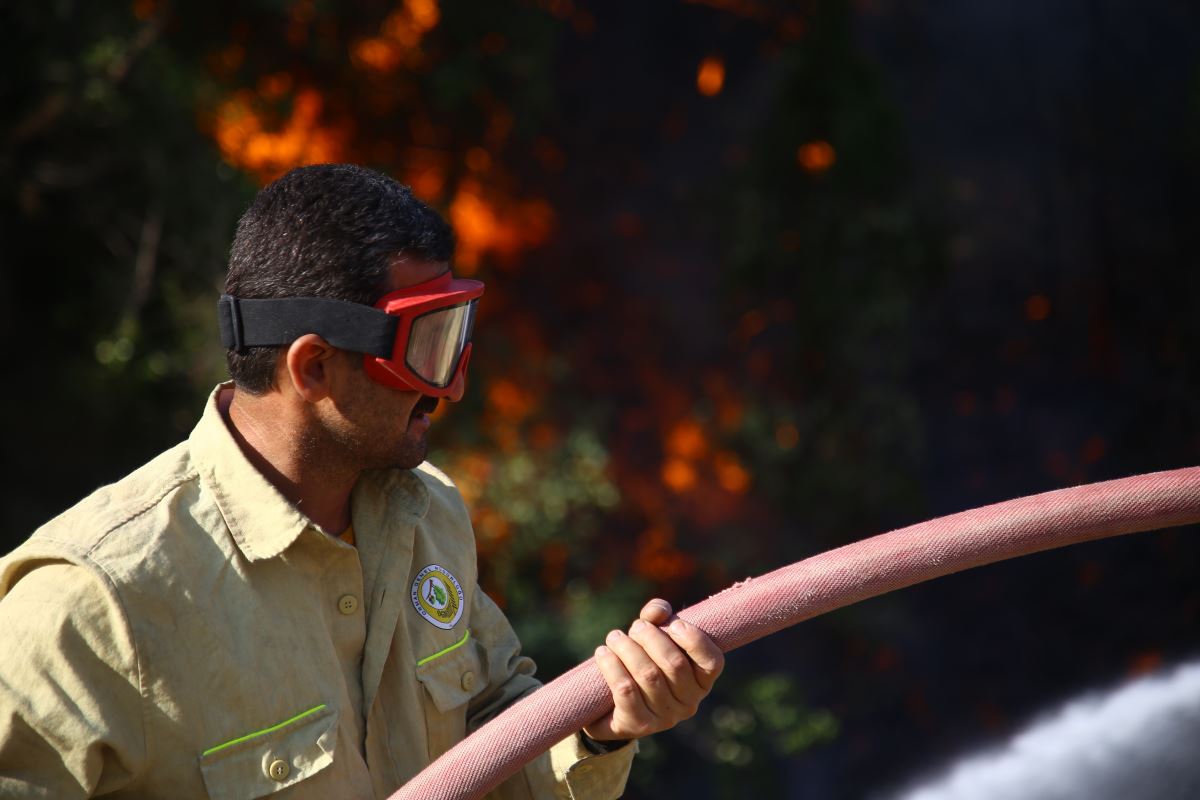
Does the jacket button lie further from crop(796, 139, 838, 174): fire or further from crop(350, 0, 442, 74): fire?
crop(796, 139, 838, 174): fire

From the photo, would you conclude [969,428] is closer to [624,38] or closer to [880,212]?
[880,212]

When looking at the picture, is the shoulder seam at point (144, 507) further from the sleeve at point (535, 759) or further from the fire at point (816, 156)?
the fire at point (816, 156)

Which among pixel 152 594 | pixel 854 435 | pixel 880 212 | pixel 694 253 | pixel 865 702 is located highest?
pixel 694 253

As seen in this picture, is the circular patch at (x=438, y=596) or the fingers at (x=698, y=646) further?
the circular patch at (x=438, y=596)

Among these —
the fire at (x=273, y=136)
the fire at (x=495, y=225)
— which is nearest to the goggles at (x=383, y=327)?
the fire at (x=273, y=136)

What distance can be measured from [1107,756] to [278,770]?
1.40 m

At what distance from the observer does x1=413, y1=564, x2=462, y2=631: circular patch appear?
7.38 ft

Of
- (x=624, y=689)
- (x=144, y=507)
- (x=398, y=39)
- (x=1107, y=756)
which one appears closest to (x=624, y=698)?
(x=624, y=689)

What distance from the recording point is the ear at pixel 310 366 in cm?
198

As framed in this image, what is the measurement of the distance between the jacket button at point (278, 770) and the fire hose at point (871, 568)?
20cm

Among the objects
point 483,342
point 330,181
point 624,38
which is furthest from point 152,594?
point 624,38

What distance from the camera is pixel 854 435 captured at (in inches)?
376

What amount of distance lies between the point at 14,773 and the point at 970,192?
9.80 metres

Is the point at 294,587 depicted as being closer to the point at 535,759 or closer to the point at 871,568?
the point at 535,759
